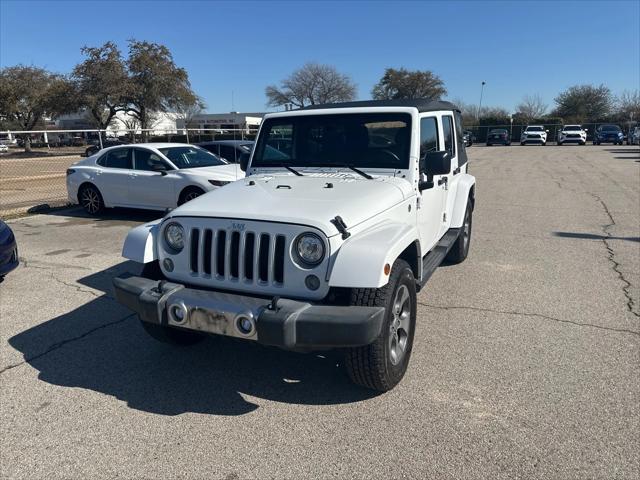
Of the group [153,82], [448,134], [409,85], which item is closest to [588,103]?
[409,85]

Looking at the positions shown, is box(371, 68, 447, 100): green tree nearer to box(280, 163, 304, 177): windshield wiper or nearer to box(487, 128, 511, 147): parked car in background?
box(487, 128, 511, 147): parked car in background

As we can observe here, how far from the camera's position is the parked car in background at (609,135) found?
4031cm

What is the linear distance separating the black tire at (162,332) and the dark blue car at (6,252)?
2.65 meters

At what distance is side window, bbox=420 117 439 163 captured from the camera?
14.6 feet

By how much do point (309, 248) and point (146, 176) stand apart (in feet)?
24.2

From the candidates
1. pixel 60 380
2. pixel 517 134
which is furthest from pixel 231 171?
pixel 517 134

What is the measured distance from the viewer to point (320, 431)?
117 inches

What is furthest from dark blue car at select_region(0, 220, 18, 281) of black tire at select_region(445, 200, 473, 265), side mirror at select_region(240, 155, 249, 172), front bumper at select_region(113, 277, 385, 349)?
black tire at select_region(445, 200, 473, 265)

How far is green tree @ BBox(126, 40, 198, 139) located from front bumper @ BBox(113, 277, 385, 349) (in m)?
41.1

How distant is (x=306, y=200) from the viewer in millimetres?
3449

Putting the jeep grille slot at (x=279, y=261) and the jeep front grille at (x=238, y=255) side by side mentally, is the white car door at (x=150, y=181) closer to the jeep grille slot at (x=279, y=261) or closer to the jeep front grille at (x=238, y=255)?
the jeep front grille at (x=238, y=255)

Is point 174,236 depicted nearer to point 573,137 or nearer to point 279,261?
point 279,261

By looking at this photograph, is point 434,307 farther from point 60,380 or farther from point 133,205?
point 133,205

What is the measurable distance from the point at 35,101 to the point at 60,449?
4803cm
